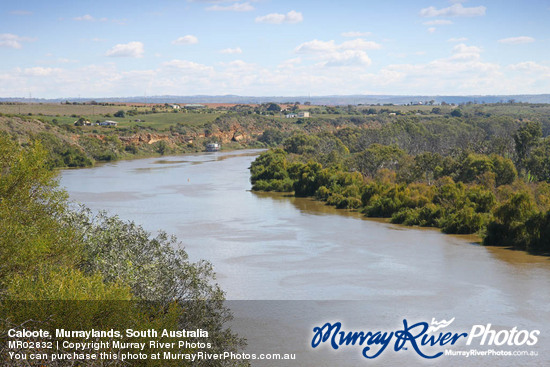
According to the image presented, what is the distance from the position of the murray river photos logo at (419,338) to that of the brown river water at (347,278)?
0.42 feet

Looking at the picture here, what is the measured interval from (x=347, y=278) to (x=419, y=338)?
598cm

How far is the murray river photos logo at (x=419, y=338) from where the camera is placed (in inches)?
652

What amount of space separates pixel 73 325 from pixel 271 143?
103884 millimetres

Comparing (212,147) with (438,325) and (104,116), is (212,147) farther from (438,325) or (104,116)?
(438,325)

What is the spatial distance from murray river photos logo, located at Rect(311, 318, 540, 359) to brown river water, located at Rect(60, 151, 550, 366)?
0.13 meters

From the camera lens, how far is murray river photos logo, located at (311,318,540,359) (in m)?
16.6

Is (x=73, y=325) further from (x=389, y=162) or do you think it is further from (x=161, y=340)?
(x=389, y=162)

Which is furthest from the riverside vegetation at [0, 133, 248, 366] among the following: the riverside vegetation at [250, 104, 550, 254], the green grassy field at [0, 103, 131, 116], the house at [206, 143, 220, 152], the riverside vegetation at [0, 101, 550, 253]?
the green grassy field at [0, 103, 131, 116]

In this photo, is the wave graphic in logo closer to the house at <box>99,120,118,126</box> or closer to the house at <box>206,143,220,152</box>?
the house at <box>206,143,220,152</box>

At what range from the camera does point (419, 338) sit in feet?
56.7

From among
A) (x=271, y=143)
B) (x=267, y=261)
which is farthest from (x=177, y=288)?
(x=271, y=143)

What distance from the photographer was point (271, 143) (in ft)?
370

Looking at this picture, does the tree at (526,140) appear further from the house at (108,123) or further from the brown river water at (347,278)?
the house at (108,123)

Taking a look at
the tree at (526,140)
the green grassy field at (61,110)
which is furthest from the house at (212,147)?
the tree at (526,140)
